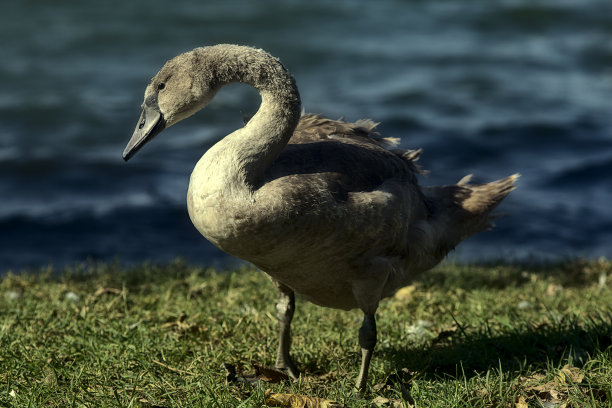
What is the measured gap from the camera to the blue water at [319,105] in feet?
29.4

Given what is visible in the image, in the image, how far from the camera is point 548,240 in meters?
8.87

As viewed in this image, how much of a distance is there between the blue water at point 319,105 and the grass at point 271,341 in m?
2.02

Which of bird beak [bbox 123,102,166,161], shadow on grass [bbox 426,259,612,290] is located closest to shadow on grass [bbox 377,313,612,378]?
shadow on grass [bbox 426,259,612,290]

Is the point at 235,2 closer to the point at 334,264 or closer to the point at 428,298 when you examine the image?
the point at 428,298

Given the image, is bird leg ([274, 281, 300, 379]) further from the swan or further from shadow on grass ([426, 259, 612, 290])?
shadow on grass ([426, 259, 612, 290])

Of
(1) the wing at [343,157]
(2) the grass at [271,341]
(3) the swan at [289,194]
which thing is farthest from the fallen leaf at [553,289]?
(3) the swan at [289,194]

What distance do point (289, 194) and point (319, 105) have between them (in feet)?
29.5

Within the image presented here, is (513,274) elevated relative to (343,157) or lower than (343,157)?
lower

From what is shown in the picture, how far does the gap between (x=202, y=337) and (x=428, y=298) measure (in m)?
1.75

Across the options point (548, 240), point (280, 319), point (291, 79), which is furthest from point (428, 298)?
point (548, 240)

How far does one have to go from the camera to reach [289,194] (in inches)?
143

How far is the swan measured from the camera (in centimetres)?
360

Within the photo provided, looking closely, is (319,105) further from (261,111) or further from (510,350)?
(261,111)

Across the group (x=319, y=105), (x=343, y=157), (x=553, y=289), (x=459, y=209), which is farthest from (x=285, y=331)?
(x=319, y=105)
